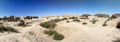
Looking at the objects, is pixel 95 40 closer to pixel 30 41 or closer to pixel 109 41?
pixel 109 41

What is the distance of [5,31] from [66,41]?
645 cm

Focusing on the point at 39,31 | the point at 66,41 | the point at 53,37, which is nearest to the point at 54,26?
the point at 39,31

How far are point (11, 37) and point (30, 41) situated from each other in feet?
5.76

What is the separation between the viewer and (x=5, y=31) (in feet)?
65.8

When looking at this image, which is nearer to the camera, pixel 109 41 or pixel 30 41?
pixel 30 41

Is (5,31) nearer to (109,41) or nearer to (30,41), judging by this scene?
(30,41)

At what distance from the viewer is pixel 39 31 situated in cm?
2680

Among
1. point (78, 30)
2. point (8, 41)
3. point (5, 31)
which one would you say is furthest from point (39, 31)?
point (8, 41)

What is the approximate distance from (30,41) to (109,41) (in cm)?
742

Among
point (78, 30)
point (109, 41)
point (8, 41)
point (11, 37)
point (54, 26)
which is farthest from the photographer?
point (54, 26)

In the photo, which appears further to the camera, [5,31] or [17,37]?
[5,31]

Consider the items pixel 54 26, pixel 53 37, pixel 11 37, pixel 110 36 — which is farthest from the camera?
pixel 54 26

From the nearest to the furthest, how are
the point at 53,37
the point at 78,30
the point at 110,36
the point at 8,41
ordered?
the point at 8,41 < the point at 110,36 < the point at 53,37 < the point at 78,30

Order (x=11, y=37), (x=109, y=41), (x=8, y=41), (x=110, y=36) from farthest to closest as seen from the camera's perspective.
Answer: (x=110, y=36), (x=109, y=41), (x=11, y=37), (x=8, y=41)
